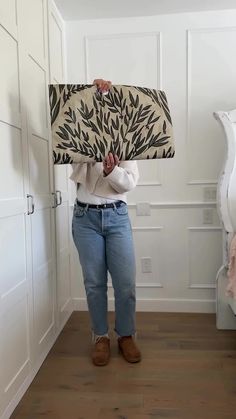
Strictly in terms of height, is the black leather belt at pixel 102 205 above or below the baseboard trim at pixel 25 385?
above

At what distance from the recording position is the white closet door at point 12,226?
1339mm

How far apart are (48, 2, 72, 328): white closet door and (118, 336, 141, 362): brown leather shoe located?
48cm

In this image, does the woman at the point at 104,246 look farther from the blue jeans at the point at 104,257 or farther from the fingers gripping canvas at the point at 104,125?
the fingers gripping canvas at the point at 104,125

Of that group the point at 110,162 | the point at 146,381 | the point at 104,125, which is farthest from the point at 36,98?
the point at 146,381

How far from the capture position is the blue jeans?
172cm

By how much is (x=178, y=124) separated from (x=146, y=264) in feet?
3.38

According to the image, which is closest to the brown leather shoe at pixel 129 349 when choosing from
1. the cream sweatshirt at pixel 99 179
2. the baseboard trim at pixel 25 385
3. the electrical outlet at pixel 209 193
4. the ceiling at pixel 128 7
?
the baseboard trim at pixel 25 385

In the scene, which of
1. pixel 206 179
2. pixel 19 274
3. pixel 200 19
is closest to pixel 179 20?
pixel 200 19

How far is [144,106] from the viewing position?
153 centimetres

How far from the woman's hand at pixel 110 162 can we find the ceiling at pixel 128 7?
1254 mm

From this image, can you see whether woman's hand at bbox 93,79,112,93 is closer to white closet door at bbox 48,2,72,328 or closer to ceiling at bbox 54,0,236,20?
white closet door at bbox 48,2,72,328

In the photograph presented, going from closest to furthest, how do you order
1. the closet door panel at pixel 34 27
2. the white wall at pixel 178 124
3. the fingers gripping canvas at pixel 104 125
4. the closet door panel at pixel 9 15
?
1. the closet door panel at pixel 9 15
2. the fingers gripping canvas at pixel 104 125
3. the closet door panel at pixel 34 27
4. the white wall at pixel 178 124

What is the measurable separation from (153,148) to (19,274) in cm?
82

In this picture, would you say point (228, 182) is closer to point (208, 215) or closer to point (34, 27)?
point (208, 215)
